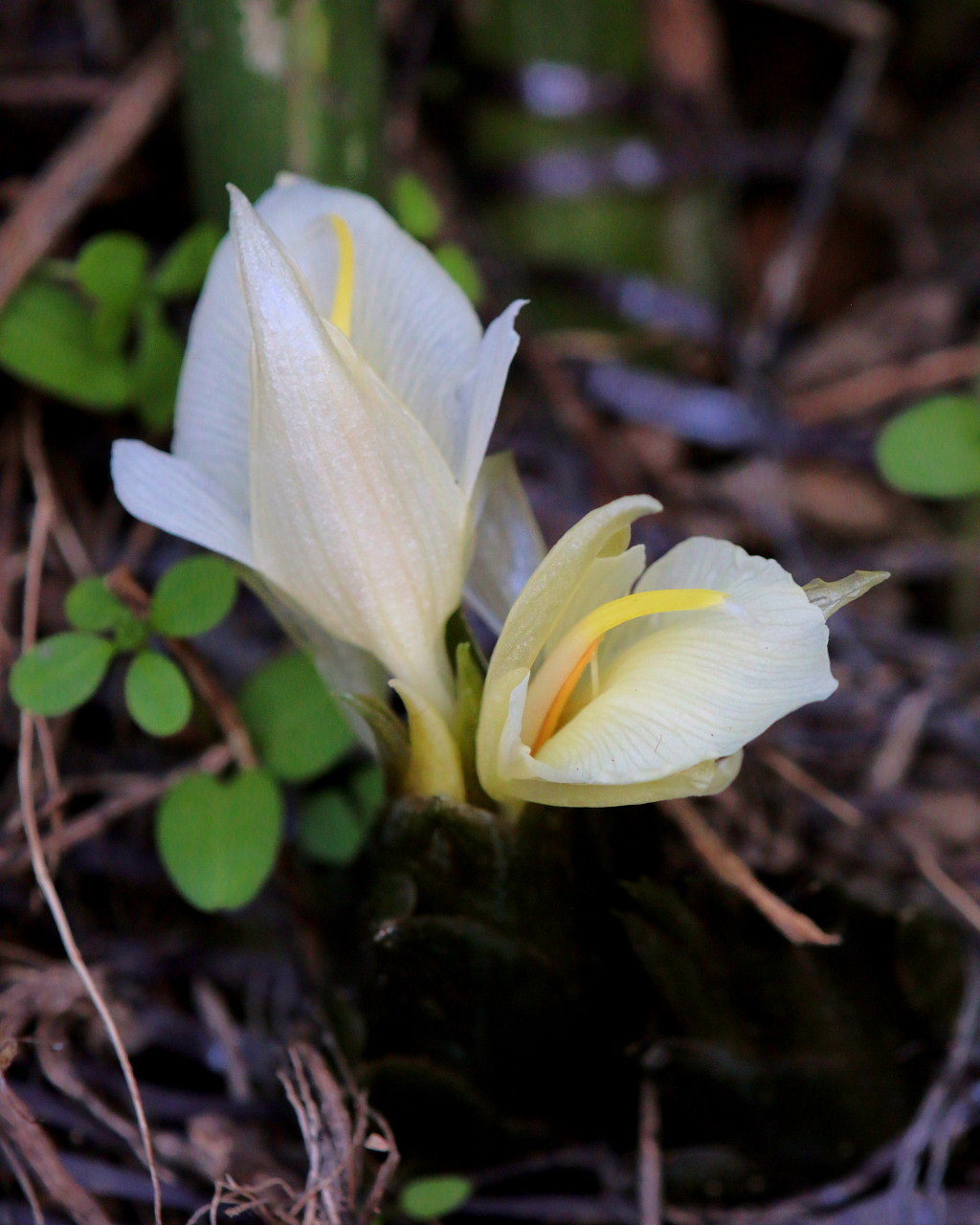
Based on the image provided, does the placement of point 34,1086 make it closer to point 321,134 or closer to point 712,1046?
point 712,1046

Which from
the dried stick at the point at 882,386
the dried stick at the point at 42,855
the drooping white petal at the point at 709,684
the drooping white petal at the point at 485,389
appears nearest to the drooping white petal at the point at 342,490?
the drooping white petal at the point at 485,389

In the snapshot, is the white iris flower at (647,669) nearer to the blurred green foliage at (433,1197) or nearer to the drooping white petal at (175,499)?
the drooping white petal at (175,499)

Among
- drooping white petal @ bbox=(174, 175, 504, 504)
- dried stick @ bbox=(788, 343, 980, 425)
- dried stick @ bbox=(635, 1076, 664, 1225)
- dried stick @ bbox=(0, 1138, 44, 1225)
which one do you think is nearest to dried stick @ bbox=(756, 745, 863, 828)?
dried stick @ bbox=(635, 1076, 664, 1225)

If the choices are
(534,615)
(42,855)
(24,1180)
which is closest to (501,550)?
(534,615)

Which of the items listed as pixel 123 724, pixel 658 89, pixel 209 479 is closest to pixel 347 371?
pixel 209 479

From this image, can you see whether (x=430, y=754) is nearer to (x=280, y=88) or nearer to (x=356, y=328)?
(x=356, y=328)
